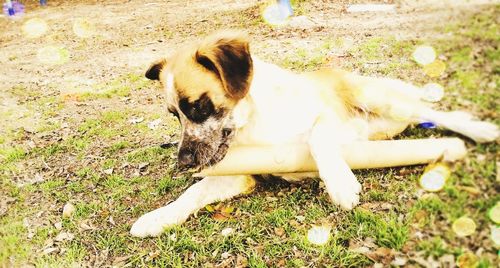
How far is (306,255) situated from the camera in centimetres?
292

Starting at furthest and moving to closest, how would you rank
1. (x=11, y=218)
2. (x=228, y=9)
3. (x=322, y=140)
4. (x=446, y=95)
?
(x=228, y=9)
(x=11, y=218)
(x=322, y=140)
(x=446, y=95)

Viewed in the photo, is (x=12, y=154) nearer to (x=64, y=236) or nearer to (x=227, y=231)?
(x=64, y=236)

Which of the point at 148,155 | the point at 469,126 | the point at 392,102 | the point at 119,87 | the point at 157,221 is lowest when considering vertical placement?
the point at 119,87

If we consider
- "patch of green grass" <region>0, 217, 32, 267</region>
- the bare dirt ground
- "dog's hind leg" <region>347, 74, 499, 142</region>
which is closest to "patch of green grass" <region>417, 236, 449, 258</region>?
the bare dirt ground

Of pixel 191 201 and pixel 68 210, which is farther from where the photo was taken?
pixel 68 210

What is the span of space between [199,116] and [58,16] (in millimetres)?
14878

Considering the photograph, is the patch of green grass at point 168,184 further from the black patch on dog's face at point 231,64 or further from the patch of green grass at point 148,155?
the black patch on dog's face at point 231,64

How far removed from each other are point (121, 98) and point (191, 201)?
13.1 ft

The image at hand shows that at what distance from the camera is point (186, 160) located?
3410 millimetres

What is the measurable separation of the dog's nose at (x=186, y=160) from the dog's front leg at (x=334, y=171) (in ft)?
3.07

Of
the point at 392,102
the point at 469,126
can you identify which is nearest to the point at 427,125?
the point at 392,102

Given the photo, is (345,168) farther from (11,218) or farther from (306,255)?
(11,218)

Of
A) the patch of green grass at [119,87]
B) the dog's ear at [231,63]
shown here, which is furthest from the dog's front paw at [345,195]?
the patch of green grass at [119,87]

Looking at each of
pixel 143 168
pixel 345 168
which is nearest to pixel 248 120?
pixel 345 168
